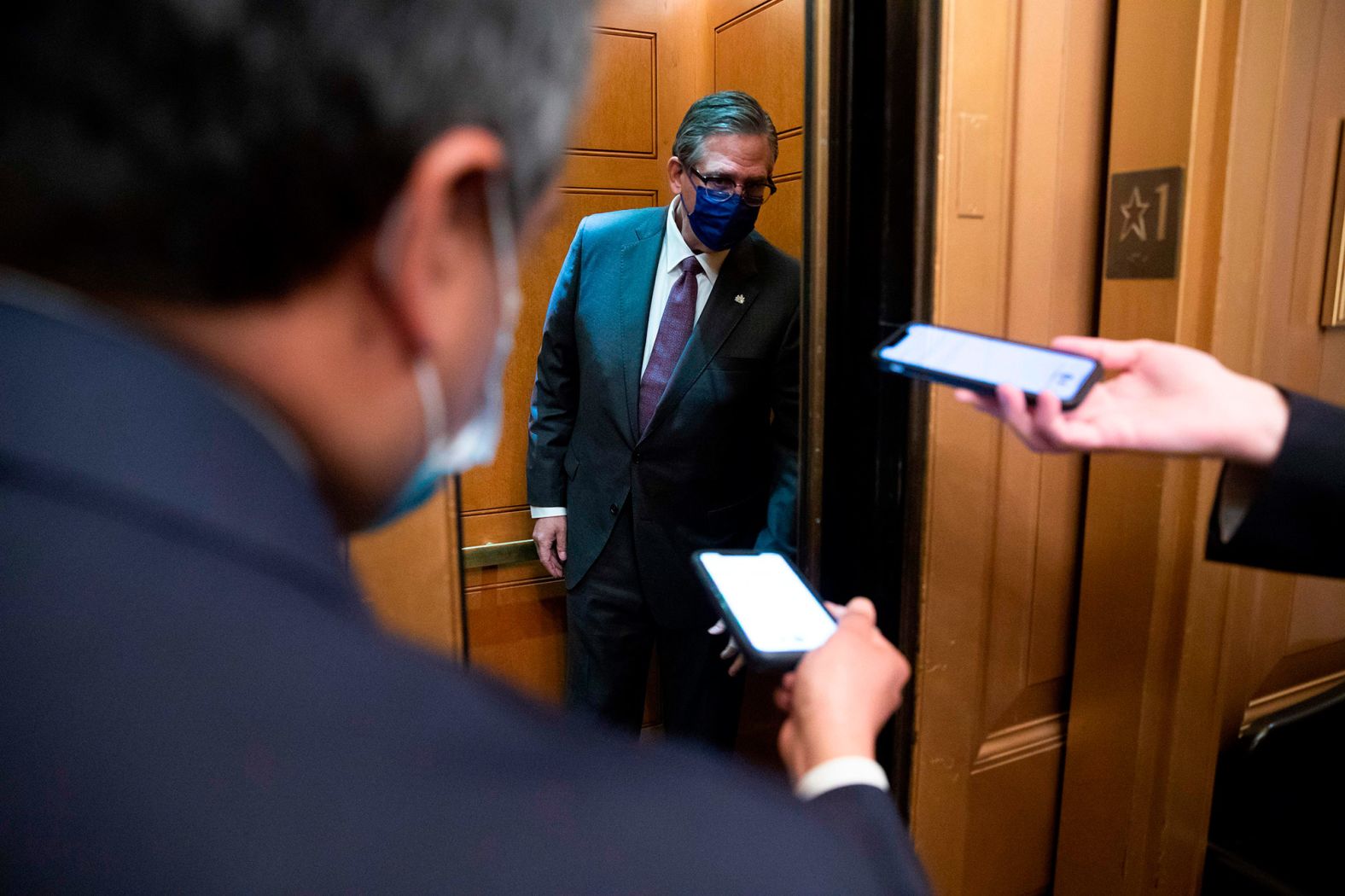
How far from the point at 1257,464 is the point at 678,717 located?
1377mm

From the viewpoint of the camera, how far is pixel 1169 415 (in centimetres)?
99

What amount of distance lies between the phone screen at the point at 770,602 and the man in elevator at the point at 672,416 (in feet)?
2.01

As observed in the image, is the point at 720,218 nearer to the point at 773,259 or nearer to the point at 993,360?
the point at 773,259

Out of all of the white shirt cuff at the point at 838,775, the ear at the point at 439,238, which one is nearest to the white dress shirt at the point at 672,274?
the white shirt cuff at the point at 838,775

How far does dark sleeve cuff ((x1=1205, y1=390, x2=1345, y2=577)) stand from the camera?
3.06 feet

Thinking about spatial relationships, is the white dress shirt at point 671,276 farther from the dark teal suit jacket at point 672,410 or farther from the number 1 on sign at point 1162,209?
the number 1 on sign at point 1162,209

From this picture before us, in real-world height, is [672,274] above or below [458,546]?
above

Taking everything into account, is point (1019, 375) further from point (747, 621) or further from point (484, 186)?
point (484, 186)

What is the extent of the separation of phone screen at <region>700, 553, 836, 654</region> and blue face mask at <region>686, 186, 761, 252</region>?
0.86 metres

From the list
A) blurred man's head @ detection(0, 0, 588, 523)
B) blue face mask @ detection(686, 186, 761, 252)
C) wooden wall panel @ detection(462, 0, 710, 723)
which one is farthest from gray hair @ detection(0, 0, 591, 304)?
wooden wall panel @ detection(462, 0, 710, 723)

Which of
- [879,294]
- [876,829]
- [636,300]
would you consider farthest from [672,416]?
[876,829]

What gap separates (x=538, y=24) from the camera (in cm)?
39

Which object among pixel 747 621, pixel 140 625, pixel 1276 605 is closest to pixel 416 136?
pixel 140 625

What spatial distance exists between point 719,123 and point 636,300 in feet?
1.35
